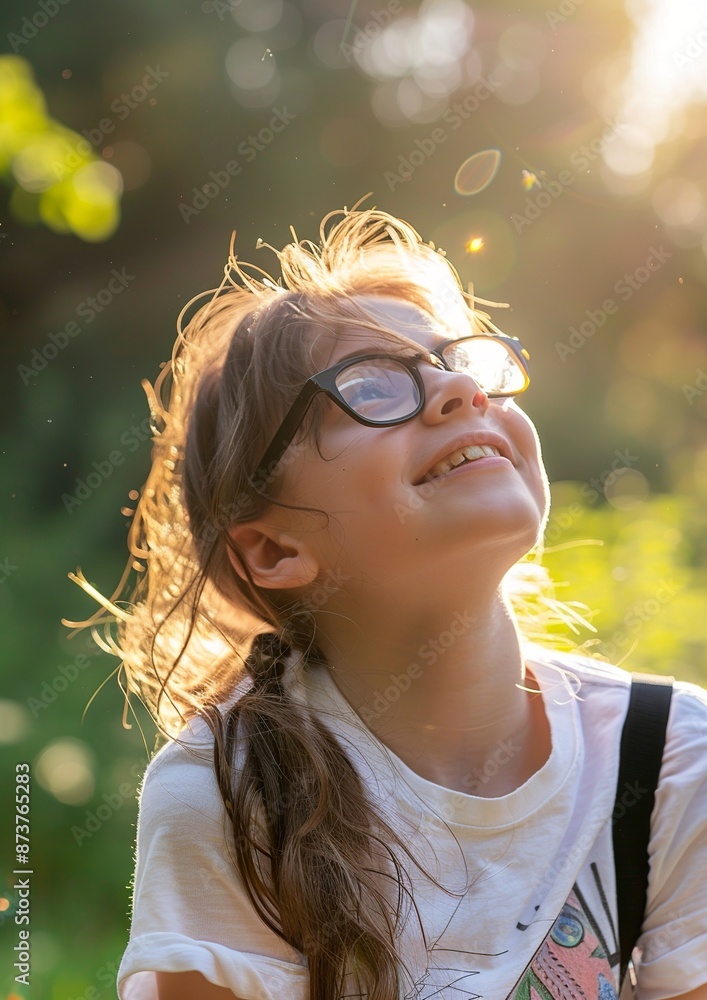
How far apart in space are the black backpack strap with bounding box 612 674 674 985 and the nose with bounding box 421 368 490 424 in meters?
0.59

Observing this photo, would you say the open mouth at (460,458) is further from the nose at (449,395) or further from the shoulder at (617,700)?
the shoulder at (617,700)

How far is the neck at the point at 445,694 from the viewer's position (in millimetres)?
1619

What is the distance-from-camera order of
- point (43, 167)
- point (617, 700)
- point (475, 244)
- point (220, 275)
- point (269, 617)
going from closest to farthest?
1. point (617, 700)
2. point (269, 617)
3. point (43, 167)
4. point (475, 244)
5. point (220, 275)

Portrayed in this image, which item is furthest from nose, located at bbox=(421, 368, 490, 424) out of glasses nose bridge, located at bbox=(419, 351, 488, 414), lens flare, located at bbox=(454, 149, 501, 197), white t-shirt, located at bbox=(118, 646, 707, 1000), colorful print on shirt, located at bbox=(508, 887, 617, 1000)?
lens flare, located at bbox=(454, 149, 501, 197)

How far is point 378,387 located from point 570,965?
980 millimetres

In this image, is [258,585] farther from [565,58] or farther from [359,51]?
[565,58]

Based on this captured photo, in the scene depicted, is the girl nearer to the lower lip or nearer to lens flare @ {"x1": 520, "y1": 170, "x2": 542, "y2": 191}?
the lower lip

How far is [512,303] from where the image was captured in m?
3.79

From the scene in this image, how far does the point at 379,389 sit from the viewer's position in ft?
5.22

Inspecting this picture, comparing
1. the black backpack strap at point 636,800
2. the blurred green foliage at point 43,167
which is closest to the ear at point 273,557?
the black backpack strap at point 636,800

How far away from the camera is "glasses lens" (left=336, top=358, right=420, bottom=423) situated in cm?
157

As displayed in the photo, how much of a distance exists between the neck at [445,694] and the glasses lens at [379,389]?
13.3 inches

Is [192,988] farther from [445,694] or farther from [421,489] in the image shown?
[421,489]

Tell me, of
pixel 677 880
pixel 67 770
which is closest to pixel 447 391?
pixel 677 880
